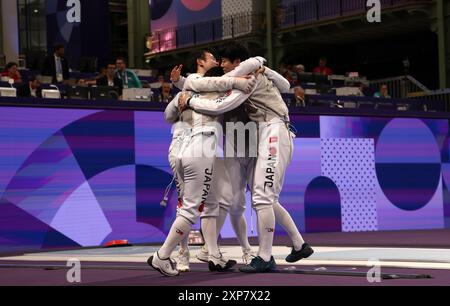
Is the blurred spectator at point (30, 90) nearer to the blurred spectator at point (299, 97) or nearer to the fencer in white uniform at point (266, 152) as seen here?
the blurred spectator at point (299, 97)

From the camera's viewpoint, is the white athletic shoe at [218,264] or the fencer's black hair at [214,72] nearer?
the white athletic shoe at [218,264]

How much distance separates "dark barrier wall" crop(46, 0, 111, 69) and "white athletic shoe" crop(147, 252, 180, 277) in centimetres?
2249

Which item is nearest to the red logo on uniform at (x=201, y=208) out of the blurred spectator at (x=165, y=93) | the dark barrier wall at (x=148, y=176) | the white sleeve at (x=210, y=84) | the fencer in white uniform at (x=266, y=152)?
the fencer in white uniform at (x=266, y=152)

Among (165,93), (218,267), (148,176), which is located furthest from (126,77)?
(218,267)

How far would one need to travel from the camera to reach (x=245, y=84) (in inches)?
246

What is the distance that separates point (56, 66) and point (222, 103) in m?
8.19

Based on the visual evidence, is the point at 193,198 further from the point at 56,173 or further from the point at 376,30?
the point at 376,30

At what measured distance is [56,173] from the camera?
1050 cm

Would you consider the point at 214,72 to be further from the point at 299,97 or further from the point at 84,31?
the point at 84,31

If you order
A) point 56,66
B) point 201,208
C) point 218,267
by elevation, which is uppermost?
point 56,66

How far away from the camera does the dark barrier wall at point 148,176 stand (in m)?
10.3

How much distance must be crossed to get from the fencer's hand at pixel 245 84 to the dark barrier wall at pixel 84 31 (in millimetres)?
22322

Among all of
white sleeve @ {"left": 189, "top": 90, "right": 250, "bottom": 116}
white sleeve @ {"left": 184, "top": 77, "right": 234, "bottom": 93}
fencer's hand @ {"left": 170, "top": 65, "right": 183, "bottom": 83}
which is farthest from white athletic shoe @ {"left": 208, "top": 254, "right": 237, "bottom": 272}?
fencer's hand @ {"left": 170, "top": 65, "right": 183, "bottom": 83}

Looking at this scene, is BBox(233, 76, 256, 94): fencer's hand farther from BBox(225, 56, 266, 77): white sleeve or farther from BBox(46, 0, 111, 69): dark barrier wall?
BBox(46, 0, 111, 69): dark barrier wall
